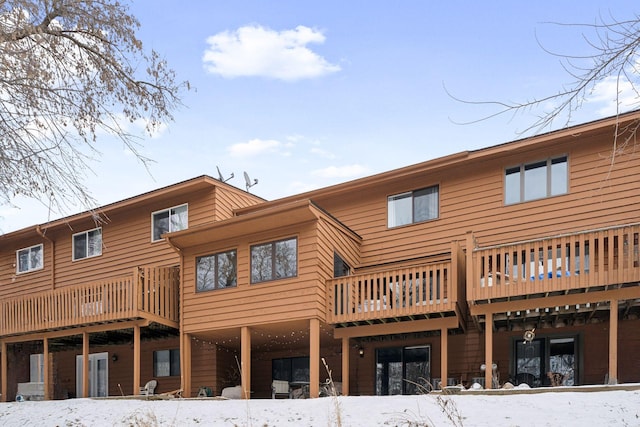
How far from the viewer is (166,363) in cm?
1809

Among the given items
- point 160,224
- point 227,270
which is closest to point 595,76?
point 227,270

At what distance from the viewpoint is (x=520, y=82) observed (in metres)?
4.88

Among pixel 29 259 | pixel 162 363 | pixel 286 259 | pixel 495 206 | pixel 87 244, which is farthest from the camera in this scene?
pixel 29 259

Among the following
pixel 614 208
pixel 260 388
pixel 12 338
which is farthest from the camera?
pixel 12 338

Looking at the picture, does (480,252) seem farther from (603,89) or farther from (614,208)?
(603,89)

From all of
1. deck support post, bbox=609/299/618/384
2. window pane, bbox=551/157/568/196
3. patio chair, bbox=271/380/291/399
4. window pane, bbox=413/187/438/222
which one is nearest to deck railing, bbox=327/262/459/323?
window pane, bbox=413/187/438/222

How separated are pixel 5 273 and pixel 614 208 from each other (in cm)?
2080

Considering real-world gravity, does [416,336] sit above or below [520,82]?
below

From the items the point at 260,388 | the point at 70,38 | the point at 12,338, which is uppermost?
the point at 70,38

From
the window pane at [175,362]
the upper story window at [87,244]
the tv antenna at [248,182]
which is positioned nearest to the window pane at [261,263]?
the window pane at [175,362]

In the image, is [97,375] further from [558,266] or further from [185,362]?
[558,266]

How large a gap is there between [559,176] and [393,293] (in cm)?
451

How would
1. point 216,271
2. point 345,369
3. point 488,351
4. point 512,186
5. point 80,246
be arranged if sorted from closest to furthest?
point 488,351, point 345,369, point 512,186, point 216,271, point 80,246

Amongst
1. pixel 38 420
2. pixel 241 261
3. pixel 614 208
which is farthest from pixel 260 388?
pixel 614 208
